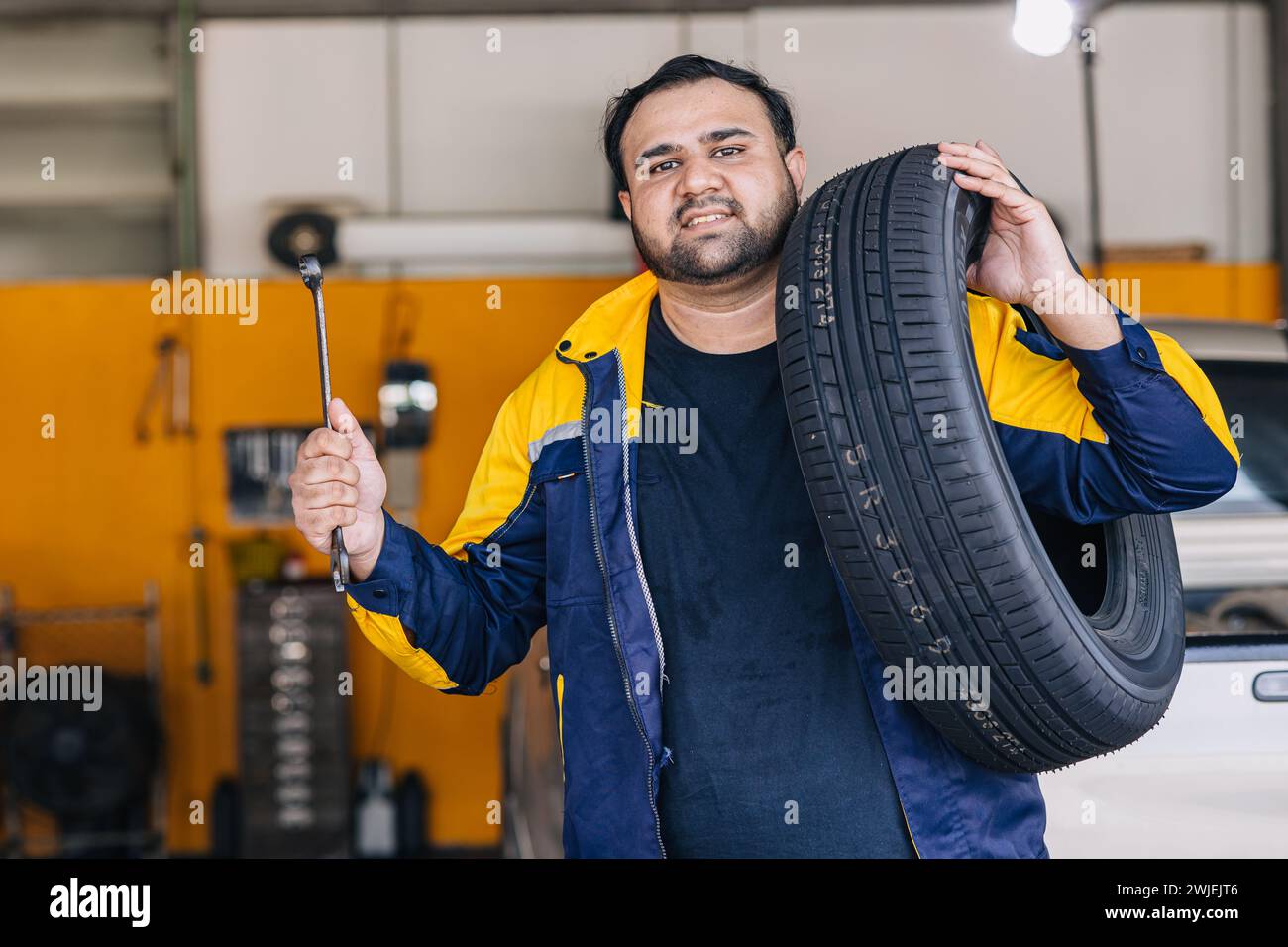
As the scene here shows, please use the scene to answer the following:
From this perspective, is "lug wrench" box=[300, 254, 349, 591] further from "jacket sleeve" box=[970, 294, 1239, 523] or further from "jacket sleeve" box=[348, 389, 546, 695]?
"jacket sleeve" box=[970, 294, 1239, 523]

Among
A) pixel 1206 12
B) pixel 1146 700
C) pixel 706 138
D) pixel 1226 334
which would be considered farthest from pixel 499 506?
pixel 1206 12

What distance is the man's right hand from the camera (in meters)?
1.28

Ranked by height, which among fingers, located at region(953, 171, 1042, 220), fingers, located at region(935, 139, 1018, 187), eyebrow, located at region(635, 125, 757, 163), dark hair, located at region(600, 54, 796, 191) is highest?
dark hair, located at region(600, 54, 796, 191)

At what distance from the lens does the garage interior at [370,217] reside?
4.39 metres

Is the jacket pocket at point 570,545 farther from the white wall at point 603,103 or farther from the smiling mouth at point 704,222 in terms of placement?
the white wall at point 603,103

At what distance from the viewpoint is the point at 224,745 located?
4.40 metres

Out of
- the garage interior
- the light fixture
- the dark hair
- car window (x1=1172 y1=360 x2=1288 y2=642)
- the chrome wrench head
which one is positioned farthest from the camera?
the garage interior

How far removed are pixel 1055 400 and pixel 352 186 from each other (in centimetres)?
365

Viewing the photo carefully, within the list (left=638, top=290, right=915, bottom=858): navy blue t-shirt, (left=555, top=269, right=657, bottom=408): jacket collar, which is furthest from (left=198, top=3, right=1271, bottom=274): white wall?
(left=638, top=290, right=915, bottom=858): navy blue t-shirt

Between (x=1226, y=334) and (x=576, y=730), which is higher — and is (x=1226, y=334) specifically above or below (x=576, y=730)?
above

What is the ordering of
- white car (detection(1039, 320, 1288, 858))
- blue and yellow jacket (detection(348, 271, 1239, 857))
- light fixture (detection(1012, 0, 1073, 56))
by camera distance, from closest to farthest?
blue and yellow jacket (detection(348, 271, 1239, 857)) → white car (detection(1039, 320, 1288, 858)) → light fixture (detection(1012, 0, 1073, 56))

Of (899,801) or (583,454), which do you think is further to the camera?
(583,454)

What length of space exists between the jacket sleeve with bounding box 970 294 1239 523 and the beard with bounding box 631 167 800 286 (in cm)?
26
